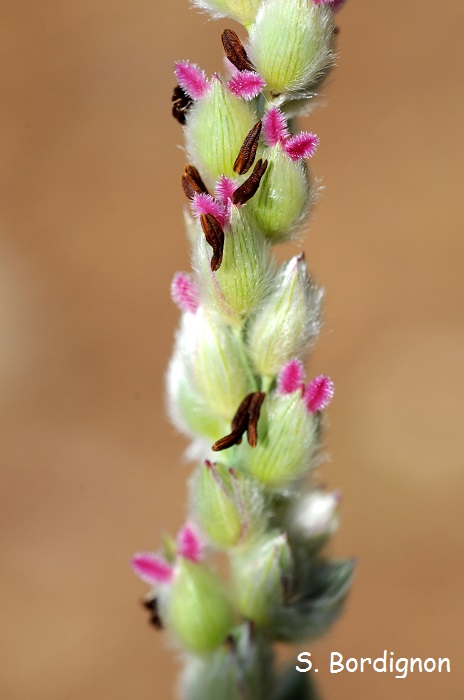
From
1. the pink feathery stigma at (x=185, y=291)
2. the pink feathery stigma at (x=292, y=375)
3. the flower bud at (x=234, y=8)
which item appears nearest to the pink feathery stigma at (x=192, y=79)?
the flower bud at (x=234, y=8)

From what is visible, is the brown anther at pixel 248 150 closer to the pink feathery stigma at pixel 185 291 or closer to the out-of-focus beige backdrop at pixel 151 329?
the pink feathery stigma at pixel 185 291

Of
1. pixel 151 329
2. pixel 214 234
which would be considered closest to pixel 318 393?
pixel 214 234

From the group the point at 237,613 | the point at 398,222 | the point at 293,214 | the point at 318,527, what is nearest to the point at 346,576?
the point at 318,527

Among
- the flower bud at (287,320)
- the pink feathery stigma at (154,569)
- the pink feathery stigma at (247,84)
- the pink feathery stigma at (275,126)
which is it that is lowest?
the pink feathery stigma at (154,569)

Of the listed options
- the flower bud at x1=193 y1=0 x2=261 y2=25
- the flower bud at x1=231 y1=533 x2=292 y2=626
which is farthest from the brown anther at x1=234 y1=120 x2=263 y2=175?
the flower bud at x1=231 y1=533 x2=292 y2=626

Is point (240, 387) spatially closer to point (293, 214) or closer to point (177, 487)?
point (293, 214)

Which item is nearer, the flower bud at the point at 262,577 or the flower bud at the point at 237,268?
the flower bud at the point at 237,268

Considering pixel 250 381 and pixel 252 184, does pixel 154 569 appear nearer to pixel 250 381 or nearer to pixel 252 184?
pixel 250 381

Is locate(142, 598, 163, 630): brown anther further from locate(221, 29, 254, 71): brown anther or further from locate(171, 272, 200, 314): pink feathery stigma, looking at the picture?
Result: locate(221, 29, 254, 71): brown anther
